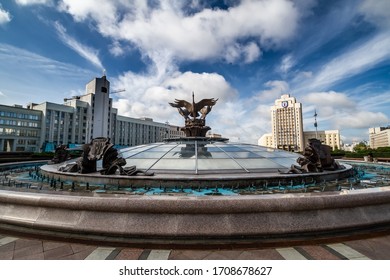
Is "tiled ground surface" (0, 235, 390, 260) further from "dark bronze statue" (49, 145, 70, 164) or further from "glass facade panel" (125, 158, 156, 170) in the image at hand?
"dark bronze statue" (49, 145, 70, 164)

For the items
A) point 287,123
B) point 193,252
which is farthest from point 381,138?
point 193,252

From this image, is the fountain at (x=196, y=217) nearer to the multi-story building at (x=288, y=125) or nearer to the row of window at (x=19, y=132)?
the row of window at (x=19, y=132)

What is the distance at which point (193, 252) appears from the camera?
10.5 ft

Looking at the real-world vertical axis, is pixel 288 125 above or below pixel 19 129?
above

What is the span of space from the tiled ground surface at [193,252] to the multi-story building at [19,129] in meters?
65.8

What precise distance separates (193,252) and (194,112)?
15.7 metres

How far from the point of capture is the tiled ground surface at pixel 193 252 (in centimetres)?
305

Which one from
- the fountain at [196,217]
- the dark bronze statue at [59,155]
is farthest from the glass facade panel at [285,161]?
the dark bronze statue at [59,155]

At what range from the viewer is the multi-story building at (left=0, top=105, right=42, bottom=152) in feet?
169

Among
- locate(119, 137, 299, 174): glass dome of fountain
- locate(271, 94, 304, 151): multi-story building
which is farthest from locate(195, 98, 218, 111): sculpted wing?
locate(271, 94, 304, 151): multi-story building

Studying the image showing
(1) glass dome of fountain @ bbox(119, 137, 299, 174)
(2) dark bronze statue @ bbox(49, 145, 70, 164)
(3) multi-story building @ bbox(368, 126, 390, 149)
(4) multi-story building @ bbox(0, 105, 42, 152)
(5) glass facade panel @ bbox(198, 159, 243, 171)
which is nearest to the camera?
(1) glass dome of fountain @ bbox(119, 137, 299, 174)

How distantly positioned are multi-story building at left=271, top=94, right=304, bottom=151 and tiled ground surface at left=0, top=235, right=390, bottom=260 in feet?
319

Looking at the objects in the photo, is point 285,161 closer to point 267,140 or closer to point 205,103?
point 205,103
